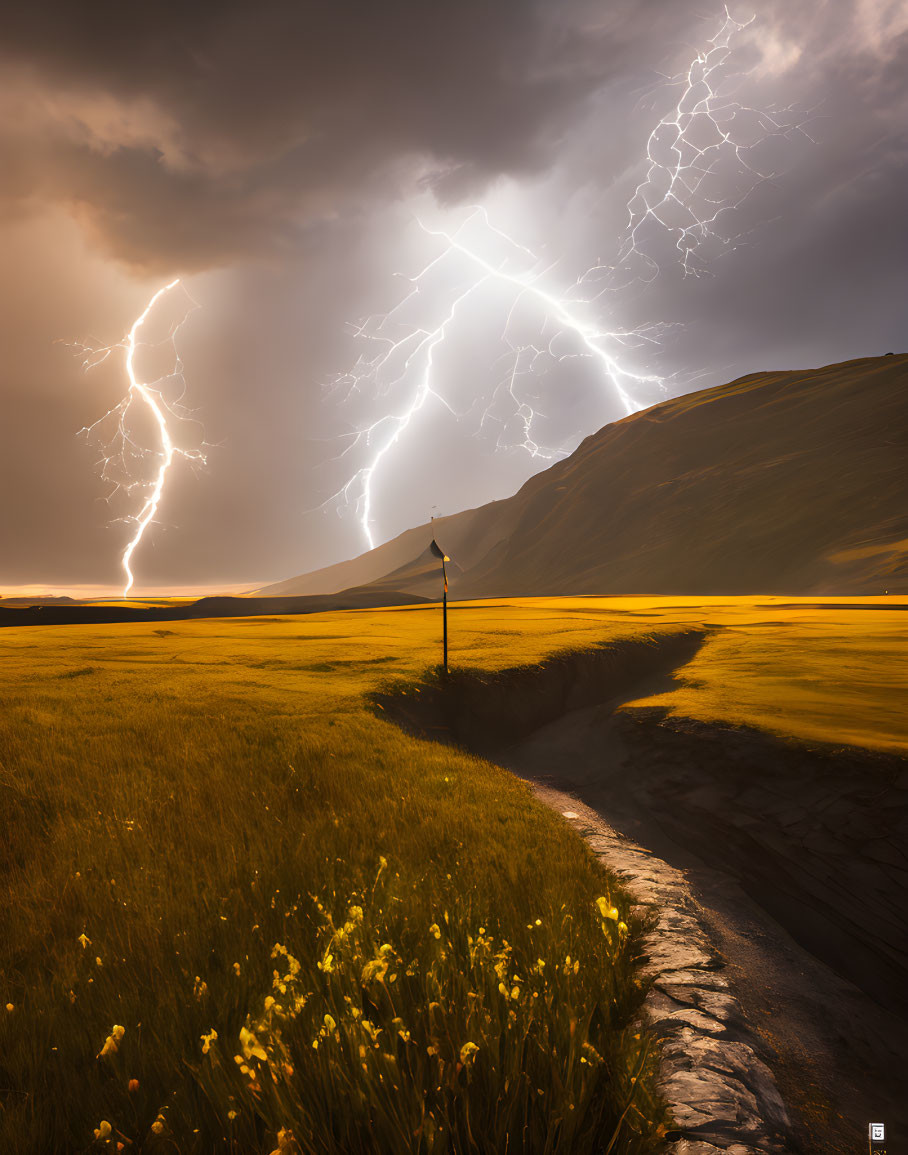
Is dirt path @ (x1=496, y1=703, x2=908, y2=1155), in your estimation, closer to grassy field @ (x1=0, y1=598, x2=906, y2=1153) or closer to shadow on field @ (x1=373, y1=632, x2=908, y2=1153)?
shadow on field @ (x1=373, y1=632, x2=908, y2=1153)

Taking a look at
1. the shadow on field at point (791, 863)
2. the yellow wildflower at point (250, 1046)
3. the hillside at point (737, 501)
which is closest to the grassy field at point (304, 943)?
the yellow wildflower at point (250, 1046)

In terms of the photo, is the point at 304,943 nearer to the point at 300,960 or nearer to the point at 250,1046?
the point at 300,960

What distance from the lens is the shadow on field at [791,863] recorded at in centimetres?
469

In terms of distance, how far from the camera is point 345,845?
6.05m

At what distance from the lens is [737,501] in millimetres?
131125

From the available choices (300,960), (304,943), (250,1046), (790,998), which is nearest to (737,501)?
(790,998)

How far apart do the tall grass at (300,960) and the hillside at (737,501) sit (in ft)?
282

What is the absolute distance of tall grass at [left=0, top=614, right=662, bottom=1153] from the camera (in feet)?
8.00

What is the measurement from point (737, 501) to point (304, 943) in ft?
482

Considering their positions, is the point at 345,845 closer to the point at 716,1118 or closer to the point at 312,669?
the point at 716,1118

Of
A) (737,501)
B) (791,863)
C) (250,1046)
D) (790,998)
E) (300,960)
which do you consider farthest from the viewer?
(737,501)

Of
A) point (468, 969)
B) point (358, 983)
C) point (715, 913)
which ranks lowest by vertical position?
point (715, 913)

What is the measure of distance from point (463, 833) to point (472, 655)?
12.4m

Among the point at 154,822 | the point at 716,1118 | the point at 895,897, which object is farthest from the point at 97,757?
the point at 895,897
